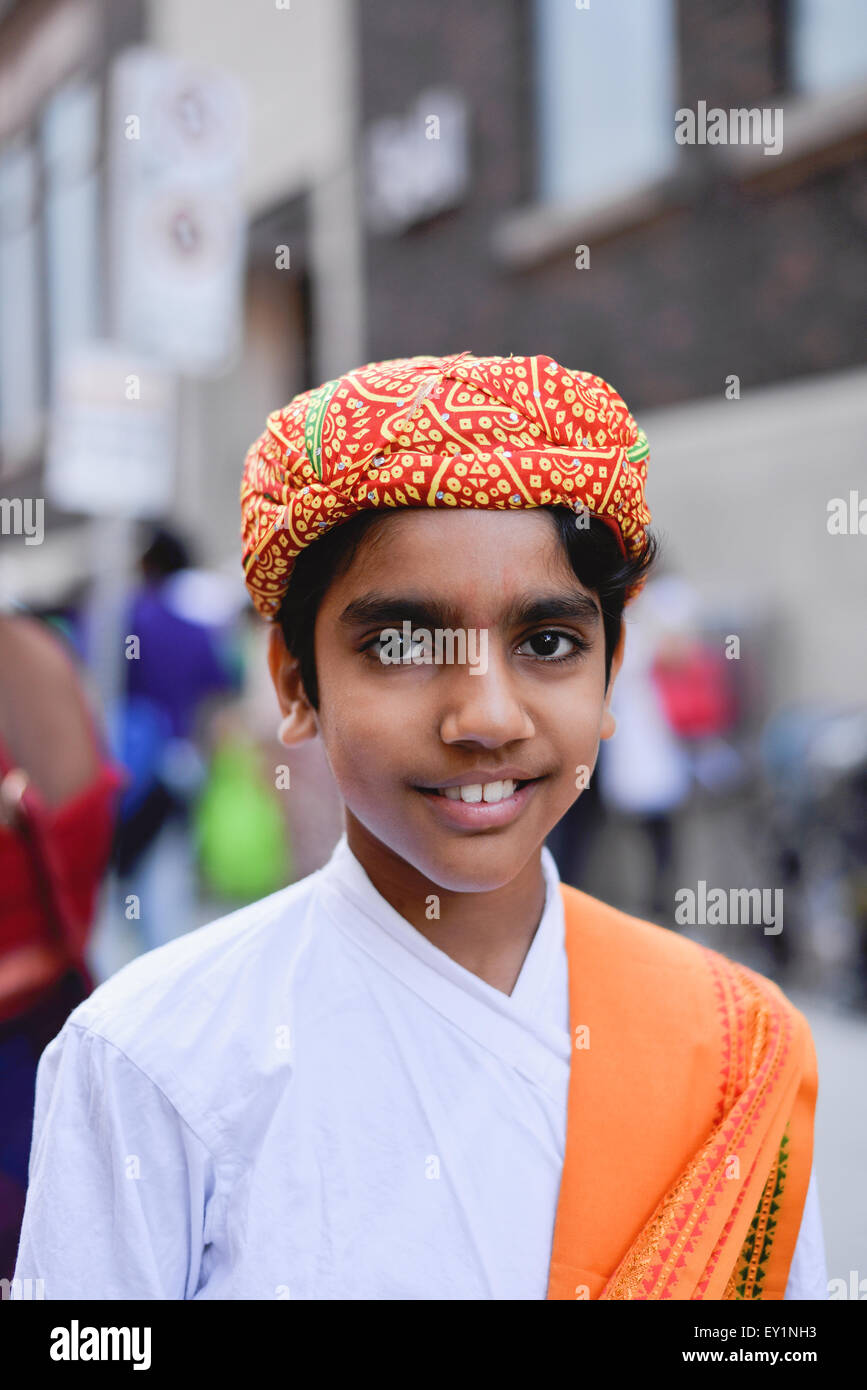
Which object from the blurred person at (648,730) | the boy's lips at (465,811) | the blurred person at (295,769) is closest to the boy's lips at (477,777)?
the boy's lips at (465,811)

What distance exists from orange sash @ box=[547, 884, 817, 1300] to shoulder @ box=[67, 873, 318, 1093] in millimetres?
334

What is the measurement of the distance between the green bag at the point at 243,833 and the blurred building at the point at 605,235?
2000 millimetres

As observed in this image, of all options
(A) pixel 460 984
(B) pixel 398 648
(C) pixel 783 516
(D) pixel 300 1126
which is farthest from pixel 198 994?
(C) pixel 783 516

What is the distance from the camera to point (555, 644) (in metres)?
1.30

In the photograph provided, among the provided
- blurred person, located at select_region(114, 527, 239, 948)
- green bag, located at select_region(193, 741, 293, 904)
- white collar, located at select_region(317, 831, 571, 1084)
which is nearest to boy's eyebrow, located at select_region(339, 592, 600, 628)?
white collar, located at select_region(317, 831, 571, 1084)

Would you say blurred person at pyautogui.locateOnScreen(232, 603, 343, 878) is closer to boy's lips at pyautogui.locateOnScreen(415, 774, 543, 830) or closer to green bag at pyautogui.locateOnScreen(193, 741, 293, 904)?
green bag at pyautogui.locateOnScreen(193, 741, 293, 904)

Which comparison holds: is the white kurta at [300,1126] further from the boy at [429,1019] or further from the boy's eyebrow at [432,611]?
the boy's eyebrow at [432,611]

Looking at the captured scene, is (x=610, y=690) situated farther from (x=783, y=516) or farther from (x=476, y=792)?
(x=783, y=516)

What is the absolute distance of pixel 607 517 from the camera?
1322 millimetres

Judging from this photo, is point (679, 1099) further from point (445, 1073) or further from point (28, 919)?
point (28, 919)

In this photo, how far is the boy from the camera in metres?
1.22

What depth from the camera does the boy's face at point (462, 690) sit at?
1.22 meters
